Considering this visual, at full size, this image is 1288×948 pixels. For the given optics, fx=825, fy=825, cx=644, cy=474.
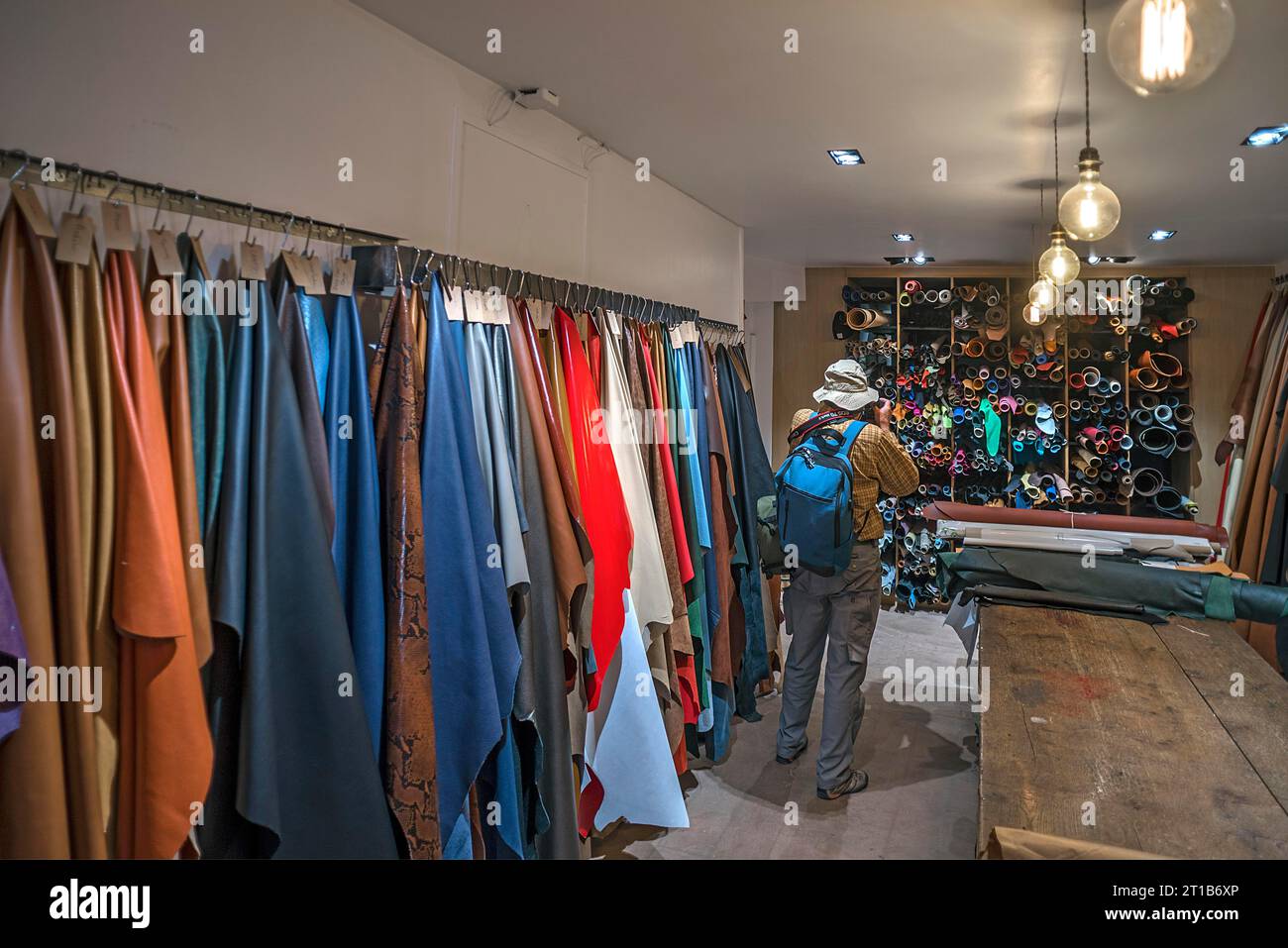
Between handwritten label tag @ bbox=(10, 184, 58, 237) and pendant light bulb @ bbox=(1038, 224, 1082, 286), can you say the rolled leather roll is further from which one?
handwritten label tag @ bbox=(10, 184, 58, 237)

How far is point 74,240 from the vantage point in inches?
50.1

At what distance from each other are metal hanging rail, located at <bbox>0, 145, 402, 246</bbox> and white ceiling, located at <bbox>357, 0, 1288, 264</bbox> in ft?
1.95

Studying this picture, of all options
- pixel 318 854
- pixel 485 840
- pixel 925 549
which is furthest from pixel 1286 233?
pixel 318 854

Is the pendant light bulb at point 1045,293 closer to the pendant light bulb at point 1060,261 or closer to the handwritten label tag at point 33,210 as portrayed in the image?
the pendant light bulb at point 1060,261

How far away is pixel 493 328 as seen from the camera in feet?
7.01

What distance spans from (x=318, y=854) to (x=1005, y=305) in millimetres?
5828

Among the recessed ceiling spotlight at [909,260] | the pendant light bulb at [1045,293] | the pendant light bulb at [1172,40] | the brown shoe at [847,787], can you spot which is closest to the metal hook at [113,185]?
the pendant light bulb at [1172,40]

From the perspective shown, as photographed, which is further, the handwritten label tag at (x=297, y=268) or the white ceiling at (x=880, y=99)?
the white ceiling at (x=880, y=99)

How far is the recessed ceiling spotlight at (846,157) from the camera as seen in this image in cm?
322

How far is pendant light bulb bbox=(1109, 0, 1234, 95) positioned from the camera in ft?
3.72

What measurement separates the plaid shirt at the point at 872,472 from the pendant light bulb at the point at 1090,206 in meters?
1.13

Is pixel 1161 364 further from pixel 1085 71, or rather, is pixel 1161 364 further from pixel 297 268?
pixel 297 268

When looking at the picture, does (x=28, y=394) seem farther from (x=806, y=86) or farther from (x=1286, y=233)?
(x=1286, y=233)

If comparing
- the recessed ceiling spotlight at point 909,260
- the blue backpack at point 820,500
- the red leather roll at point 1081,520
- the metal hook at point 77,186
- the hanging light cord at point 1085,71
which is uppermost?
the recessed ceiling spotlight at point 909,260
